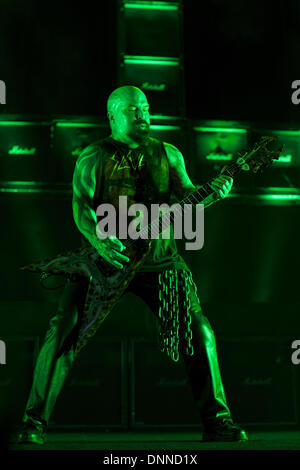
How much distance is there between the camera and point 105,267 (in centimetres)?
275

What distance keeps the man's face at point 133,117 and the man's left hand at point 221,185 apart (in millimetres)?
385

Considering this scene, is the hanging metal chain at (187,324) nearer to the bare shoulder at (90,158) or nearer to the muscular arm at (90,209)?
the muscular arm at (90,209)

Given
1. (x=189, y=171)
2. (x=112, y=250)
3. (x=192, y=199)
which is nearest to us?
(x=112, y=250)

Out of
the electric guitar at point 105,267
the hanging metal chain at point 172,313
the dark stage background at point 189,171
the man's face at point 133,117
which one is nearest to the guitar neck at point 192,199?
the electric guitar at point 105,267

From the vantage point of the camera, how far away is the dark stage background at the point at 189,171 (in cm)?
399

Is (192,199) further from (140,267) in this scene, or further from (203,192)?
(140,267)

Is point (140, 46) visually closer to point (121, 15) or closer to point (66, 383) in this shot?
point (121, 15)

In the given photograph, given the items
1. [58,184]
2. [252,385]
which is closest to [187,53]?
[58,184]

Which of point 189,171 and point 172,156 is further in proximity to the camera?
point 189,171

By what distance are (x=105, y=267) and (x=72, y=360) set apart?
39 centimetres

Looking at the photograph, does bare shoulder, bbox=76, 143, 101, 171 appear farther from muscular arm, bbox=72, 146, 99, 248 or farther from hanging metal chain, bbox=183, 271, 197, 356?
hanging metal chain, bbox=183, 271, 197, 356

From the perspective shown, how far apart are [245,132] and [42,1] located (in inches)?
67.4

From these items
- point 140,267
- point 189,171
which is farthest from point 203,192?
point 189,171

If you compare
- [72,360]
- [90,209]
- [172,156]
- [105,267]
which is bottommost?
[72,360]
